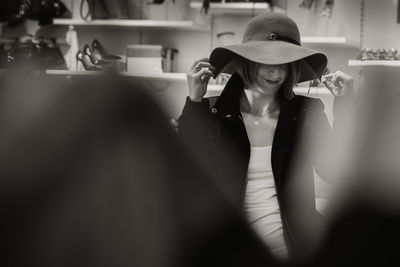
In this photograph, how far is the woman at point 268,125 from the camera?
4.62ft

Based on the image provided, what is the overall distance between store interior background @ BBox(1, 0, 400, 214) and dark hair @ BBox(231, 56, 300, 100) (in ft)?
5.18

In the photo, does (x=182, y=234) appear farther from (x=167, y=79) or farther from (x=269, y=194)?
(x=167, y=79)

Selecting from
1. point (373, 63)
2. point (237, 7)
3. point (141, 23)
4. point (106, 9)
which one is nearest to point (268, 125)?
point (373, 63)

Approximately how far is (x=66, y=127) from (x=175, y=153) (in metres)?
0.08

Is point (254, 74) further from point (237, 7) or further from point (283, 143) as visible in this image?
point (237, 7)

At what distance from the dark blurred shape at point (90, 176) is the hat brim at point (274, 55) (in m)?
1.08

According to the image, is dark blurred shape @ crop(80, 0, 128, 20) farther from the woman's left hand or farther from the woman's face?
the woman's left hand

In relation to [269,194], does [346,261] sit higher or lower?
higher

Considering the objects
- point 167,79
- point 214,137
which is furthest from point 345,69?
point 214,137

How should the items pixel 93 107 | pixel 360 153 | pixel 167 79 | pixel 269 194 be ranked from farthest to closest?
pixel 167 79
pixel 269 194
pixel 360 153
pixel 93 107

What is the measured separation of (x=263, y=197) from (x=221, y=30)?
2.55 meters

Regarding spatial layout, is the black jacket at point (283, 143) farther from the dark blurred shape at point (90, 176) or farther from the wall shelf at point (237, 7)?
the wall shelf at point (237, 7)

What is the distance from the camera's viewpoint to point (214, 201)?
0.45m

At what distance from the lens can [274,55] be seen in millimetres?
1459
